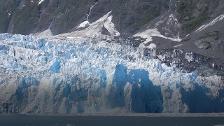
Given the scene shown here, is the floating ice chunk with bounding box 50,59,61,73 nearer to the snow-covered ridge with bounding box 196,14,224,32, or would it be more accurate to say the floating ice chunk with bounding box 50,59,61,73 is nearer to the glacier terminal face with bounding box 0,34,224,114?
the glacier terminal face with bounding box 0,34,224,114

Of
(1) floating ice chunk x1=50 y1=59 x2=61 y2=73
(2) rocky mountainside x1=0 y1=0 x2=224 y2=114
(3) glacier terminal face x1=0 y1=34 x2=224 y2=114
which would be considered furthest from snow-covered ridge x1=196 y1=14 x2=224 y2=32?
(1) floating ice chunk x1=50 y1=59 x2=61 y2=73

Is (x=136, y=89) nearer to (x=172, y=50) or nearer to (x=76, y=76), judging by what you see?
(x=76, y=76)

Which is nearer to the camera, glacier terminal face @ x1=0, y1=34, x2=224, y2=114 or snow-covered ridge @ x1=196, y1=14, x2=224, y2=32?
glacier terminal face @ x1=0, y1=34, x2=224, y2=114

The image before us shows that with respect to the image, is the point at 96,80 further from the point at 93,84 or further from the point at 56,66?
the point at 56,66
